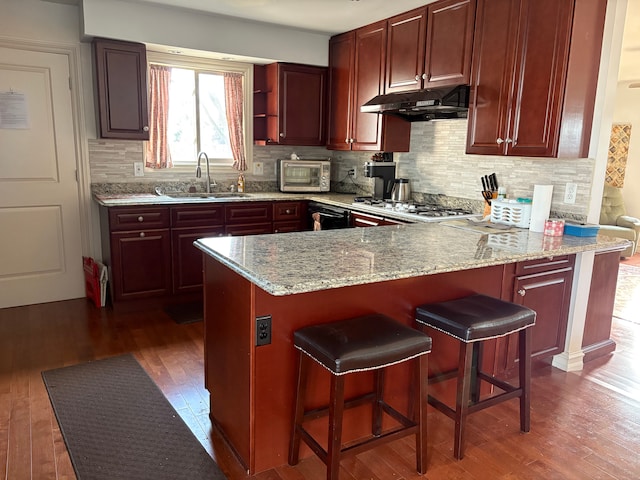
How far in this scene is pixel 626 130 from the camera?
7.05 m

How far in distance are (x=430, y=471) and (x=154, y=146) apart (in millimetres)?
3556

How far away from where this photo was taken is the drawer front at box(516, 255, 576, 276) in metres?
2.62

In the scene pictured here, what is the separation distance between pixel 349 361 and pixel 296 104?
3.41m

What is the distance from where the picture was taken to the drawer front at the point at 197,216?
393cm

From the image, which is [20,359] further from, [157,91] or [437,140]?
[437,140]

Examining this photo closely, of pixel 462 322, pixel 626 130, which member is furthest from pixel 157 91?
pixel 626 130

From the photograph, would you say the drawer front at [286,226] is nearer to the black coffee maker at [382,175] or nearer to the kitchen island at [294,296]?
the black coffee maker at [382,175]

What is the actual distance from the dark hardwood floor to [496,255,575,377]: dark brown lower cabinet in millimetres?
202

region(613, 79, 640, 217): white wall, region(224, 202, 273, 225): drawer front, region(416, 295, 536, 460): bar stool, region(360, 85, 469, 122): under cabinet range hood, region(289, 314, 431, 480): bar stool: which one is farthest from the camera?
region(613, 79, 640, 217): white wall

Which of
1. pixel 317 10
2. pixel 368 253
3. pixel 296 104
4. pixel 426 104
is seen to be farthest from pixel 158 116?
pixel 368 253

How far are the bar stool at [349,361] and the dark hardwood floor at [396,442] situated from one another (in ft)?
0.76

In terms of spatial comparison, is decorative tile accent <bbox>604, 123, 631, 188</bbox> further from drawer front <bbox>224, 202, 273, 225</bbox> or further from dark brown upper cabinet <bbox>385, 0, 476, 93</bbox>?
drawer front <bbox>224, 202, 273, 225</bbox>

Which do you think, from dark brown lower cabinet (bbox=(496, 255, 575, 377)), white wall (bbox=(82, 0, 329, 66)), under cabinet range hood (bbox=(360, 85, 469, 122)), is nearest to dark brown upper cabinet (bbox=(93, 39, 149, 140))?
white wall (bbox=(82, 0, 329, 66))

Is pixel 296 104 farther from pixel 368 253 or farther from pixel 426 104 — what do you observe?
pixel 368 253
